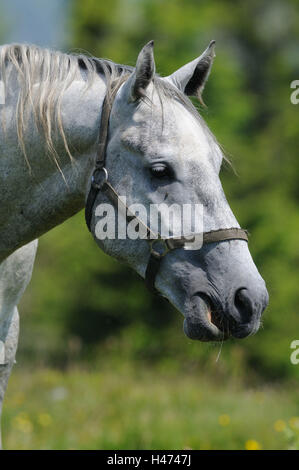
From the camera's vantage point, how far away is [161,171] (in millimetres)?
2613

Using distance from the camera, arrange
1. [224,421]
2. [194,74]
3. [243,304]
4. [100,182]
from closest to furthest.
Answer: [243,304] → [100,182] → [194,74] → [224,421]

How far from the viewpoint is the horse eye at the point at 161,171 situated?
8.55 ft

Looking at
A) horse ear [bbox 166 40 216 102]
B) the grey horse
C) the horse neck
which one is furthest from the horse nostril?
horse ear [bbox 166 40 216 102]

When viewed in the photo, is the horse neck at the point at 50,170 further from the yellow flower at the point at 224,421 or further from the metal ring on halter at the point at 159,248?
the yellow flower at the point at 224,421

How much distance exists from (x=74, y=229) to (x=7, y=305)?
8767 millimetres

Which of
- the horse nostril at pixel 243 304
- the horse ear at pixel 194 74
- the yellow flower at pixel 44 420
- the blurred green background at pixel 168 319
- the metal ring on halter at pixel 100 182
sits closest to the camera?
the horse nostril at pixel 243 304

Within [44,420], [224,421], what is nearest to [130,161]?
[224,421]

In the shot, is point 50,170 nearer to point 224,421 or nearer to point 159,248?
point 159,248

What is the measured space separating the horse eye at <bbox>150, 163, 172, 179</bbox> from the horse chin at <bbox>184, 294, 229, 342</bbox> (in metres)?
0.49

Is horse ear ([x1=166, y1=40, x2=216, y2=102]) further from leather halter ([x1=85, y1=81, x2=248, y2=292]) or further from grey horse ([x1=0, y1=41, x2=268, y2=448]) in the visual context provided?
leather halter ([x1=85, y1=81, x2=248, y2=292])

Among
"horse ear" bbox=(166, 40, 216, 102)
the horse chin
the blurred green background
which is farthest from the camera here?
the blurred green background

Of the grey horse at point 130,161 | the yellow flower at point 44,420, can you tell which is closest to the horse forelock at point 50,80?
the grey horse at point 130,161

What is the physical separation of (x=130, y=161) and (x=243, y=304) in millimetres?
750

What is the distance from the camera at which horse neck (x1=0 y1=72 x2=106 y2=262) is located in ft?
9.18
